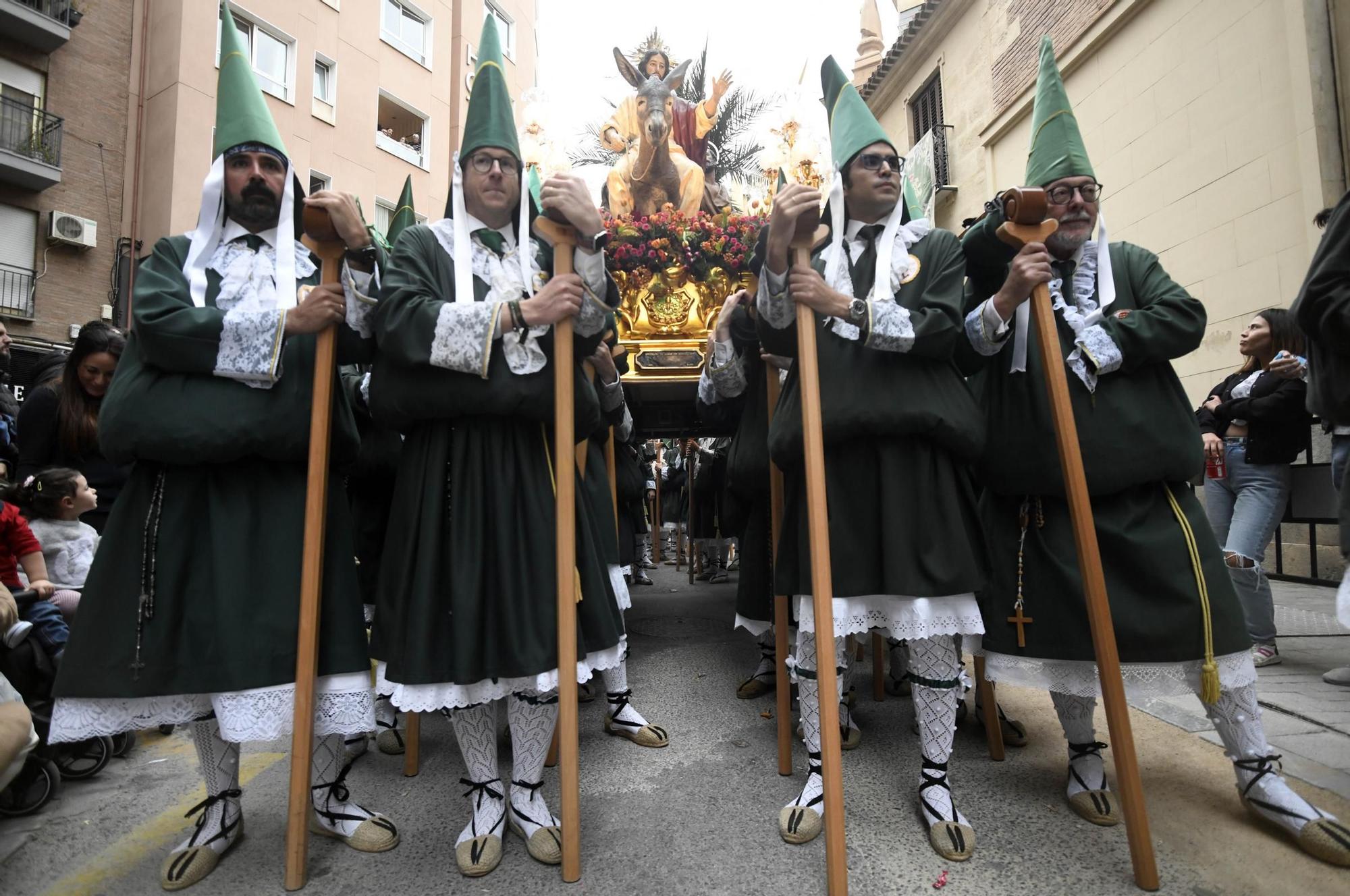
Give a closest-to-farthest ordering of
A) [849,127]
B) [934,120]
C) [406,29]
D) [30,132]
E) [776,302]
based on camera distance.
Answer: [776,302] < [849,127] < [30,132] < [934,120] < [406,29]

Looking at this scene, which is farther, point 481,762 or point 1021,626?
point 1021,626

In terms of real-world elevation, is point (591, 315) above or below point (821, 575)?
above

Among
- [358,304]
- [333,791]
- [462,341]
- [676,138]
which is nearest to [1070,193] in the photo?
[462,341]

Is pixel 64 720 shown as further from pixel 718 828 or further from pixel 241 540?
pixel 718 828

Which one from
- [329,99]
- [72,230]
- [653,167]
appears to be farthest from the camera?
[329,99]

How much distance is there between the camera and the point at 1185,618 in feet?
6.77

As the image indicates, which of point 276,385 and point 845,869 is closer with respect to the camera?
point 845,869

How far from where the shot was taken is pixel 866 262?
91.5 inches

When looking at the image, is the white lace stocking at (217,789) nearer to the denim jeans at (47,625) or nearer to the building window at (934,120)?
the denim jeans at (47,625)

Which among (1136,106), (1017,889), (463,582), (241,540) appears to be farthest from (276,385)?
(1136,106)

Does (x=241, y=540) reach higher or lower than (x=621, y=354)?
lower

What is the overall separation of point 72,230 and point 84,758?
11.6 m

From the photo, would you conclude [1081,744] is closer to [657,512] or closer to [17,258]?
[657,512]

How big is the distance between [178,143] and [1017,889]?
46.6 ft
